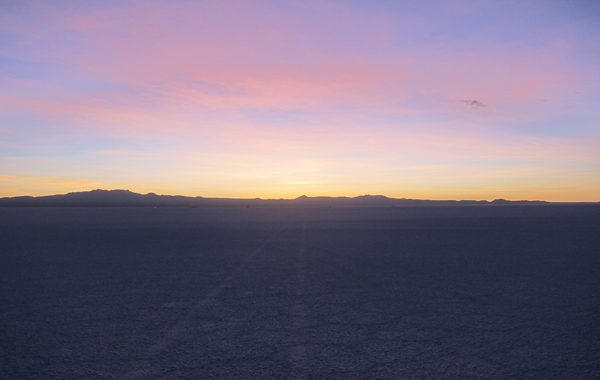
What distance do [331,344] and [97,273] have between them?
25.9 feet

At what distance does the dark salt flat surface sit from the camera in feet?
17.5

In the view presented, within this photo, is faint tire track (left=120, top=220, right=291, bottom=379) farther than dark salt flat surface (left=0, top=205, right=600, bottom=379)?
No

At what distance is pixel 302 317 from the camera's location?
24.5 feet

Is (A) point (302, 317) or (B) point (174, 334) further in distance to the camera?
(A) point (302, 317)

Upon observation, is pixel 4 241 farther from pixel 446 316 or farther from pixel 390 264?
pixel 446 316

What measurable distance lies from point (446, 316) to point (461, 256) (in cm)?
812

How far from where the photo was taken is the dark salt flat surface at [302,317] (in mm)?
5328

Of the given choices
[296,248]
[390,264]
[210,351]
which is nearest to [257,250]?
[296,248]

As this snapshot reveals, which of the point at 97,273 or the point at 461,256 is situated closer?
the point at 97,273

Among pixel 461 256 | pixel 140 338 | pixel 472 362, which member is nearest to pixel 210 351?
pixel 140 338

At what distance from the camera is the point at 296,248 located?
1777 cm

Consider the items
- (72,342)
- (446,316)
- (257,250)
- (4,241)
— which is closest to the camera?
(72,342)

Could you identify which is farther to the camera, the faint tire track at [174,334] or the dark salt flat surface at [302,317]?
the dark salt flat surface at [302,317]

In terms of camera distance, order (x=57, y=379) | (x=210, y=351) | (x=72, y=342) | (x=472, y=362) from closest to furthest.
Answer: (x=57, y=379)
(x=472, y=362)
(x=210, y=351)
(x=72, y=342)
